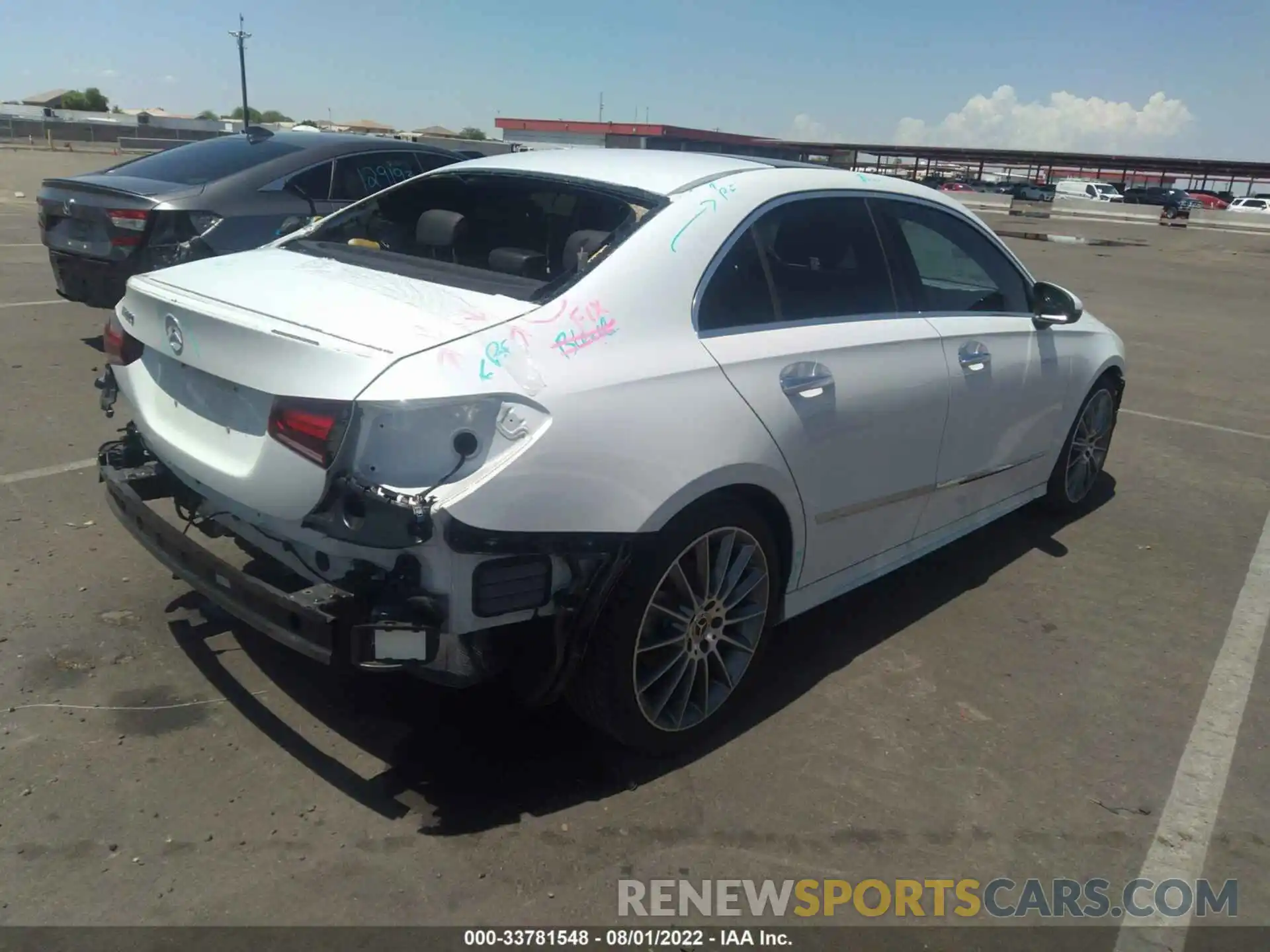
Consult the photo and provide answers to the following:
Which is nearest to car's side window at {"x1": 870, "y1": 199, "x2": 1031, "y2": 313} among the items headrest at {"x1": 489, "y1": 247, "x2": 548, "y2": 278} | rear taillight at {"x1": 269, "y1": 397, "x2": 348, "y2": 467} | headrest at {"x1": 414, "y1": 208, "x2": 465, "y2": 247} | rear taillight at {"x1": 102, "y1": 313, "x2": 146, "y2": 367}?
headrest at {"x1": 489, "y1": 247, "x2": 548, "y2": 278}

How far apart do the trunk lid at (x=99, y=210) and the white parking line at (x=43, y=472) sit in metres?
2.01

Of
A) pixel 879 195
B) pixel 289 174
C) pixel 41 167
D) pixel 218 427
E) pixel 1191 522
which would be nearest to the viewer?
pixel 218 427

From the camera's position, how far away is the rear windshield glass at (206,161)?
7.05 m

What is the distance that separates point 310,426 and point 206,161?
5767 millimetres

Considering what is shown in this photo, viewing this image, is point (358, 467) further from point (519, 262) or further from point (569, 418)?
point (519, 262)

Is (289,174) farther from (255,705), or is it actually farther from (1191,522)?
(1191,522)

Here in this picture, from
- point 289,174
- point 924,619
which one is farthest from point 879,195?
point 289,174

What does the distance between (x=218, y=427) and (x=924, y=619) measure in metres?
2.87

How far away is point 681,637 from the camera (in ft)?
10.1

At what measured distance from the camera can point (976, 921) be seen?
2609 mm

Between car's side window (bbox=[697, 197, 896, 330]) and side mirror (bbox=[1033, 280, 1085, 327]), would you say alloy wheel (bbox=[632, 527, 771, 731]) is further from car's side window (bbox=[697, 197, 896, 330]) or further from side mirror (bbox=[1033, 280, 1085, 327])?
side mirror (bbox=[1033, 280, 1085, 327])

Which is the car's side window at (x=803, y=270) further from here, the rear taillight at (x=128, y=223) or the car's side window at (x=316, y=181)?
the rear taillight at (x=128, y=223)

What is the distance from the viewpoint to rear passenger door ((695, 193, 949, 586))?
3.17 m

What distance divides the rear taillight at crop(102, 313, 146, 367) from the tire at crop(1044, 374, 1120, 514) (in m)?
4.17
